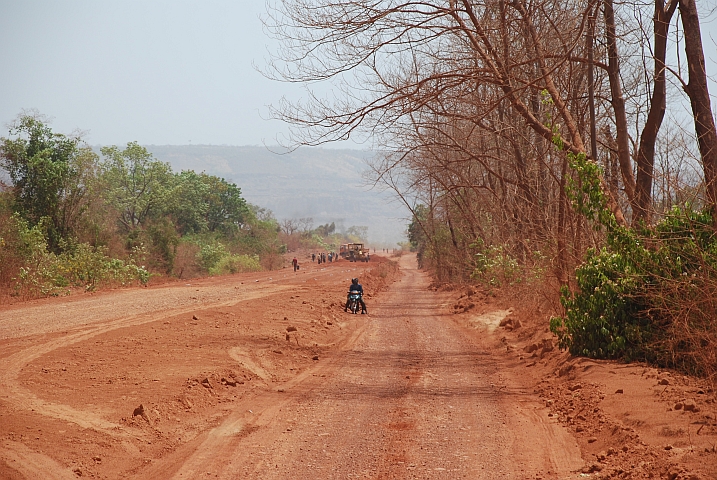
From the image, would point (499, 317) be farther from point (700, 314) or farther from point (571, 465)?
point (571, 465)

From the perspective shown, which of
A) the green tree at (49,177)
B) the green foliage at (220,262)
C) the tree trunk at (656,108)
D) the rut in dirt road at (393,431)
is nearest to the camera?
the rut in dirt road at (393,431)

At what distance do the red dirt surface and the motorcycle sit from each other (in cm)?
800

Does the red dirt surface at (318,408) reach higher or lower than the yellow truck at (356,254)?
lower

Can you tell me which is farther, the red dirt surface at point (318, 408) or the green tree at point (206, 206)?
the green tree at point (206, 206)

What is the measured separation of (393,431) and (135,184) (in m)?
63.8

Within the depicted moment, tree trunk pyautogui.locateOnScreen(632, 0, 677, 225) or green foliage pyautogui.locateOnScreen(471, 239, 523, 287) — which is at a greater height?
tree trunk pyautogui.locateOnScreen(632, 0, 677, 225)

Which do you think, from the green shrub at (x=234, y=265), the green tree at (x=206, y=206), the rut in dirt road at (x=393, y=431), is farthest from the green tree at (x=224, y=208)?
A: the rut in dirt road at (x=393, y=431)

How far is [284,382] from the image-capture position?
477 inches

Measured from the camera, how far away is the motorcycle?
82.9 ft

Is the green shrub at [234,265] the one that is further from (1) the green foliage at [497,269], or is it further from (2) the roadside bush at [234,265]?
(1) the green foliage at [497,269]

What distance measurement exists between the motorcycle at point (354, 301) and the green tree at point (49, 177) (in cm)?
1774

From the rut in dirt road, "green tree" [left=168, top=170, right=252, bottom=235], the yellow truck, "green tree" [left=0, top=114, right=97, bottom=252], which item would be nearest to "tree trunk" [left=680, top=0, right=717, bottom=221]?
the rut in dirt road

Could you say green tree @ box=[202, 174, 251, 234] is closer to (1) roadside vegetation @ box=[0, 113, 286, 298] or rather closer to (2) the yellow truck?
(1) roadside vegetation @ box=[0, 113, 286, 298]

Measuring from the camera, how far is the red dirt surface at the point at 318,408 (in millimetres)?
7039
